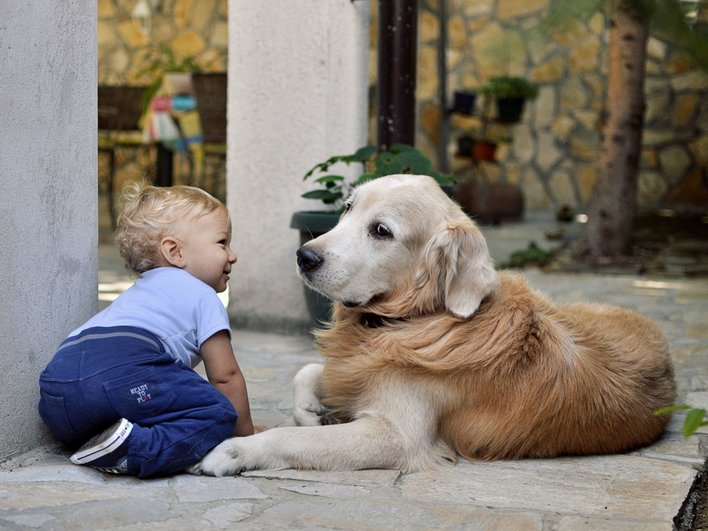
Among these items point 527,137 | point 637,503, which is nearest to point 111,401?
point 637,503

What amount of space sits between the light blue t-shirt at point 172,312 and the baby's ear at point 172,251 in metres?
0.06

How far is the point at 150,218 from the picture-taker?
2.78m

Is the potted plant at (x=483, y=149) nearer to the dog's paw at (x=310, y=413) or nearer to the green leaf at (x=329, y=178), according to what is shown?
the green leaf at (x=329, y=178)

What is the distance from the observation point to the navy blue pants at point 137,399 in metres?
2.46

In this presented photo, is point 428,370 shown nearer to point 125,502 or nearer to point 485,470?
point 485,470

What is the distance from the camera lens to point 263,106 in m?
4.82

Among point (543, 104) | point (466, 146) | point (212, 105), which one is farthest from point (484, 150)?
point (212, 105)

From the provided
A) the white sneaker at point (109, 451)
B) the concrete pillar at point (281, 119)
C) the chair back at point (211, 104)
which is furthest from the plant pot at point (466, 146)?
the white sneaker at point (109, 451)

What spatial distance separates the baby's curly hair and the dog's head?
38 centimetres

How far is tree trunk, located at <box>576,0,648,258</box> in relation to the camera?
747 centimetres

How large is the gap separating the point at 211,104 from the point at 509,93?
13.7 feet

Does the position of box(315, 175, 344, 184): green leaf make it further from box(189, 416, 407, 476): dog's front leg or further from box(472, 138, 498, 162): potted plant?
box(472, 138, 498, 162): potted plant

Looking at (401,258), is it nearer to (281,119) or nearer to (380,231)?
(380,231)

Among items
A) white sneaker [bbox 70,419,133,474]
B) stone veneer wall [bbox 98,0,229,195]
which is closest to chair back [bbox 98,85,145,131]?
stone veneer wall [bbox 98,0,229,195]
